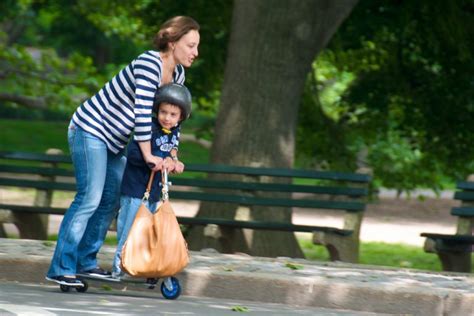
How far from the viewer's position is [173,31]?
748 cm

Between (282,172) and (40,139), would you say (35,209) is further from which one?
(40,139)

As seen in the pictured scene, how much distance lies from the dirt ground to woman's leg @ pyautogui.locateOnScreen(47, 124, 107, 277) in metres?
8.37

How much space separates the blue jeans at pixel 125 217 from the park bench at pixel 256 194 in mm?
2796

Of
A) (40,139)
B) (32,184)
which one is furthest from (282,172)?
(40,139)

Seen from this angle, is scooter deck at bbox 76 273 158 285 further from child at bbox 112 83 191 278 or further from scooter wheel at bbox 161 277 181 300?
scooter wheel at bbox 161 277 181 300

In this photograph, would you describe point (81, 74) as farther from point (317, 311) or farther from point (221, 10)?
point (317, 311)

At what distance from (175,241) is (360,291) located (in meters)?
1.15

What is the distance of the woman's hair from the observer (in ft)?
24.5

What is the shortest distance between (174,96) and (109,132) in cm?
46

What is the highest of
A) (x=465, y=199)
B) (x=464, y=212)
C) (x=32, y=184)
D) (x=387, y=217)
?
(x=387, y=217)

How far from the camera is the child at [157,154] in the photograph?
7.49 metres

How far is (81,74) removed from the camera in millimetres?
19203

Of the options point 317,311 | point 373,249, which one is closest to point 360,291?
point 317,311

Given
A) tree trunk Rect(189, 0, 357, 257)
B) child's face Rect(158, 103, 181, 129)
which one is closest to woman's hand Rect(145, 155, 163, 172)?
child's face Rect(158, 103, 181, 129)
